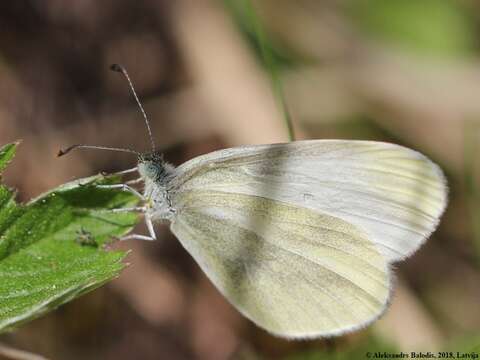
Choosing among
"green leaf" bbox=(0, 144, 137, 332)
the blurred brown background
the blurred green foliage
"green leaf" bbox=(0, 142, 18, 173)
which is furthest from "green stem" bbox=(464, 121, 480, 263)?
"green leaf" bbox=(0, 142, 18, 173)

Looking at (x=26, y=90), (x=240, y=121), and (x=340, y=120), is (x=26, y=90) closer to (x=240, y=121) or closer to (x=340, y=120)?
(x=240, y=121)

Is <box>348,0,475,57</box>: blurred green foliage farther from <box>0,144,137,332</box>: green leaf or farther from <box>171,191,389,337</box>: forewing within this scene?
<box>0,144,137,332</box>: green leaf

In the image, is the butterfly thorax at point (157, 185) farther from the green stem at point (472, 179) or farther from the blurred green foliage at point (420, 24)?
the blurred green foliage at point (420, 24)

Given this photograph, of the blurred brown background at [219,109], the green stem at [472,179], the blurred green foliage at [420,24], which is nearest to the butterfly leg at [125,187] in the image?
the blurred brown background at [219,109]

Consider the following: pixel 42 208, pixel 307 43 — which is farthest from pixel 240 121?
pixel 42 208

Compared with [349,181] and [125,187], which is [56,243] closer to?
[125,187]

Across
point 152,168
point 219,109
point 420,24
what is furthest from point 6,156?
point 420,24
